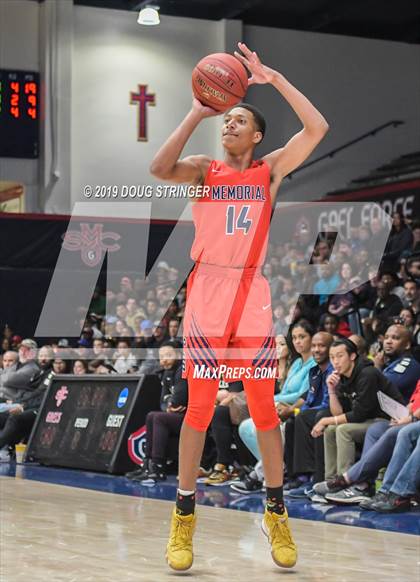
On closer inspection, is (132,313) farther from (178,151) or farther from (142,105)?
(178,151)

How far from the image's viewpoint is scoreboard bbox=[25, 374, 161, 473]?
1038cm

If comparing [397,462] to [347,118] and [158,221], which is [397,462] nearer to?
[158,221]

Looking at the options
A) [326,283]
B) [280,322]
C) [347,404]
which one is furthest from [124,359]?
[347,404]

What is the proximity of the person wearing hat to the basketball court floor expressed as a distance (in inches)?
156

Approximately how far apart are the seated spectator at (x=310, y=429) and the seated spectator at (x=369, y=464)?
512mm

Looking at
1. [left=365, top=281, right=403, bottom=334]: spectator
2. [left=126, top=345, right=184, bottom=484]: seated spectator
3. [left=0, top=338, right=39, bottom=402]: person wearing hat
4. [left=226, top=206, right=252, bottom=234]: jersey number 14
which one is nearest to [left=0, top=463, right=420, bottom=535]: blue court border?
[left=126, top=345, right=184, bottom=484]: seated spectator

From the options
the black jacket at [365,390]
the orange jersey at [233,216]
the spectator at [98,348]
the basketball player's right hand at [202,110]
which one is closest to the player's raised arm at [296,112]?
the orange jersey at [233,216]

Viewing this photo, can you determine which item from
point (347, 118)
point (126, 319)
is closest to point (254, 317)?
point (126, 319)

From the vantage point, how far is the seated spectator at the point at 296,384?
8930mm

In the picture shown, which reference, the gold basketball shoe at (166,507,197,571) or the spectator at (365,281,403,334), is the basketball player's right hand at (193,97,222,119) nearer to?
the gold basketball shoe at (166,507,197,571)

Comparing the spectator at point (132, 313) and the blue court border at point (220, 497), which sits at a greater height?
the spectator at point (132, 313)

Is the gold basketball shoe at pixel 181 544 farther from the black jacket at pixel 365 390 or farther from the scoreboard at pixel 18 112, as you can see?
the scoreboard at pixel 18 112

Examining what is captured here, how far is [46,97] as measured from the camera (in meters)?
18.7

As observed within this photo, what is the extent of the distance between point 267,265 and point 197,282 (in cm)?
1034
